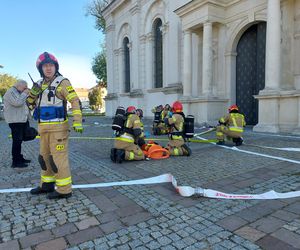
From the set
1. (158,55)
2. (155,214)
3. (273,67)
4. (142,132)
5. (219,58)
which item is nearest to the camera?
(155,214)

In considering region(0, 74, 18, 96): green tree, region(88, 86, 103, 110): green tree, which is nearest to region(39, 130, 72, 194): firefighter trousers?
region(0, 74, 18, 96): green tree

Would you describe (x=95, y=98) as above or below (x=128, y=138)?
above

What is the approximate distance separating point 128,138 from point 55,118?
2.42 m

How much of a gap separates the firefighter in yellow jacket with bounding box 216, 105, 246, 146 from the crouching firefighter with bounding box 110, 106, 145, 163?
10.7 feet

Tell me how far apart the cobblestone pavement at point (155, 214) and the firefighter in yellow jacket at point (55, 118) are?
0.36m

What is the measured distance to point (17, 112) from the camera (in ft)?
17.5

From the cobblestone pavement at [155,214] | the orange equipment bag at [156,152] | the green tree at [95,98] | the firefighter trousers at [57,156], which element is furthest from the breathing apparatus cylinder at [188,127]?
the green tree at [95,98]

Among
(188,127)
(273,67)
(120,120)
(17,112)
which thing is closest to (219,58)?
(273,67)

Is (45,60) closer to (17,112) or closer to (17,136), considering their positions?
(17,112)

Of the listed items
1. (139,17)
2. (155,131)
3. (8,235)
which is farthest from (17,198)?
(139,17)

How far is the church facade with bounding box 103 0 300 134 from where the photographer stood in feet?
34.0

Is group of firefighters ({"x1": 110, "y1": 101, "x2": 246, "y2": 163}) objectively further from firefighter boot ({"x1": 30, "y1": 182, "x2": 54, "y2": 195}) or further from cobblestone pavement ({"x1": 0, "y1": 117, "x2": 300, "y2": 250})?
firefighter boot ({"x1": 30, "y1": 182, "x2": 54, "y2": 195})

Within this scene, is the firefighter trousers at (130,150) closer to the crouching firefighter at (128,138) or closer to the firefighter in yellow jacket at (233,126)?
the crouching firefighter at (128,138)

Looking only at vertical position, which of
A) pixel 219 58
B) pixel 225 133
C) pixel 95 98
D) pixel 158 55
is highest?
pixel 158 55
